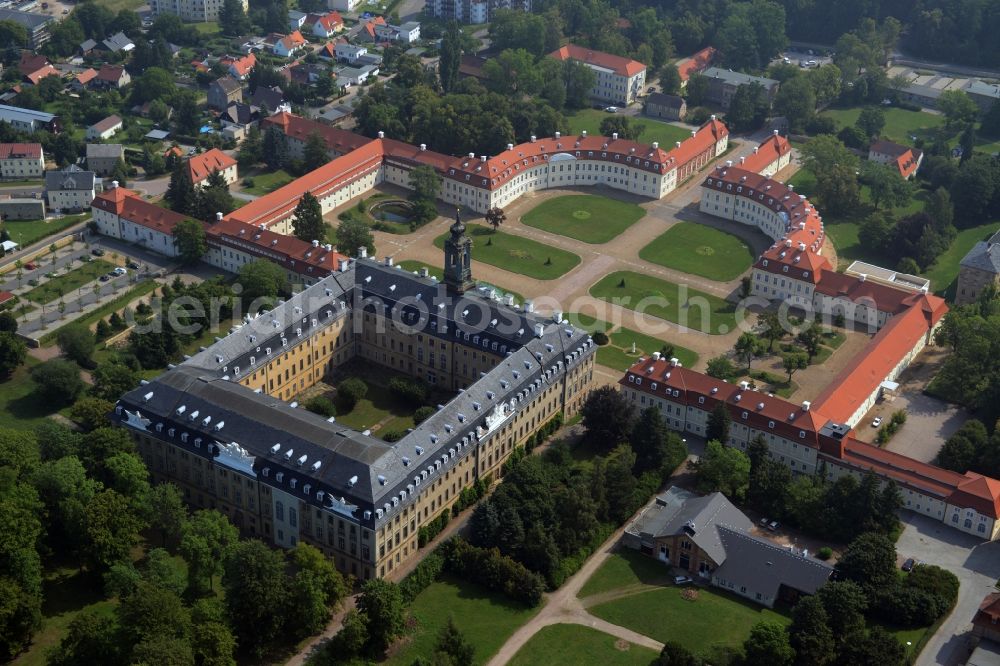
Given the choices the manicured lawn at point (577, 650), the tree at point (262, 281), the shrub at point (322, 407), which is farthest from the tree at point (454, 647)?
the tree at point (262, 281)

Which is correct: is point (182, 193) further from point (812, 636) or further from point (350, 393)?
point (812, 636)

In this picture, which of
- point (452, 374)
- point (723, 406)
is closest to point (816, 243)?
point (723, 406)

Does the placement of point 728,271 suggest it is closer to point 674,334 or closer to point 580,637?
point 674,334

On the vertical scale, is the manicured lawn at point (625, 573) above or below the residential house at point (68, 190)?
below

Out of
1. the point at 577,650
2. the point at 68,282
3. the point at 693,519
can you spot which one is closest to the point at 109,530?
the point at 577,650

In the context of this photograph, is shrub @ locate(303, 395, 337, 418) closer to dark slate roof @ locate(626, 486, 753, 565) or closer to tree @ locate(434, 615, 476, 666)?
dark slate roof @ locate(626, 486, 753, 565)

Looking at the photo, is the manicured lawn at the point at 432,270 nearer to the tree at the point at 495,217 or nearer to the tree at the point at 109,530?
the tree at the point at 495,217
